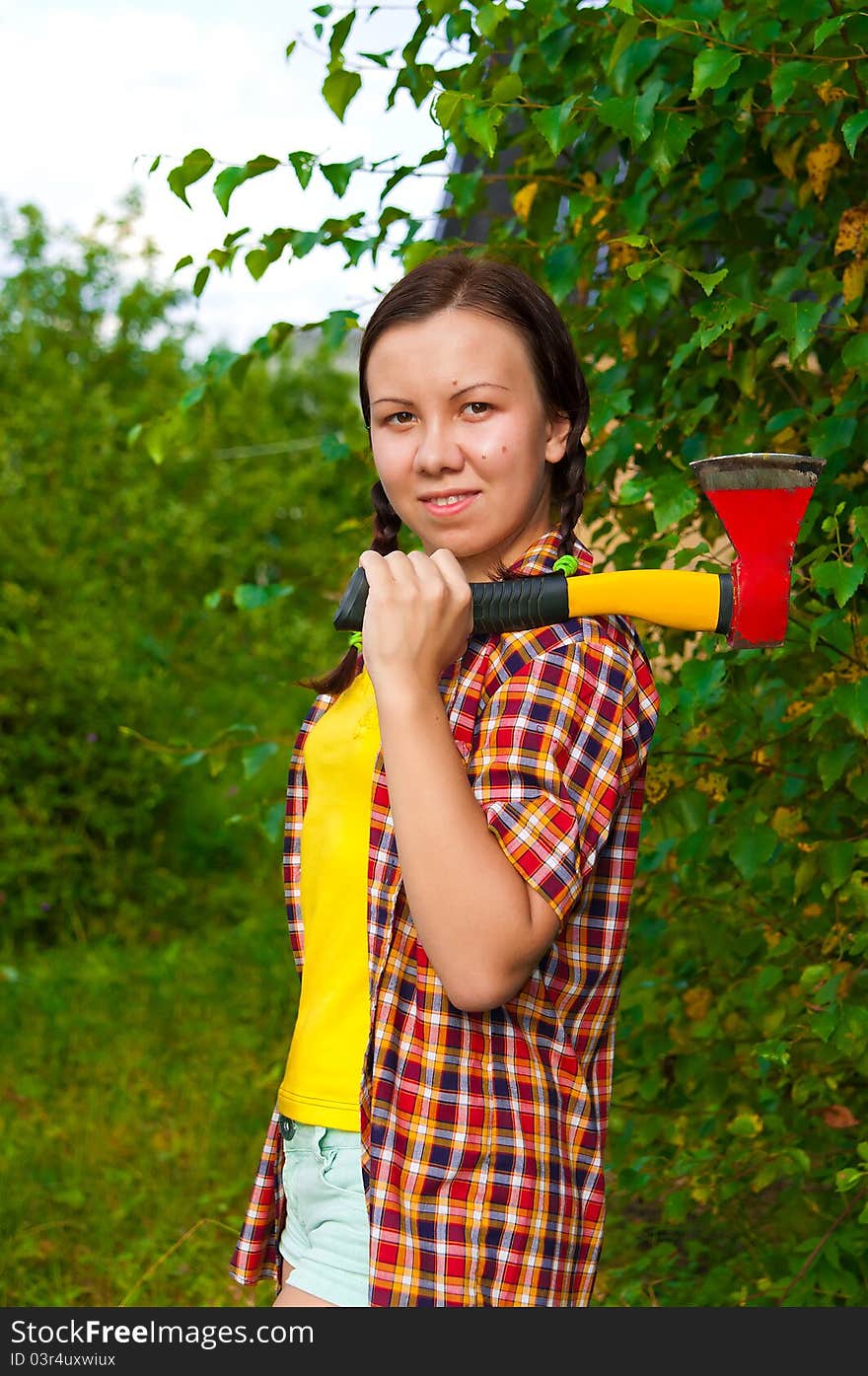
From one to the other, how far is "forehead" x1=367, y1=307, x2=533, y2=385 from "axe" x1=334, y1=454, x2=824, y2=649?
0.23m

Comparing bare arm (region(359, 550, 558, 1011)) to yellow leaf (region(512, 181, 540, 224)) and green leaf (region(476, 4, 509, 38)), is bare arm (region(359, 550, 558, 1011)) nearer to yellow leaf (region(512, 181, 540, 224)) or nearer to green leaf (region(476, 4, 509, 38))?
green leaf (region(476, 4, 509, 38))

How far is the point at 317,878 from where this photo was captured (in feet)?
5.22

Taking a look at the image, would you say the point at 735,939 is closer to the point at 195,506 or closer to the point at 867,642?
the point at 867,642

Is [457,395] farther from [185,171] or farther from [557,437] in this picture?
[185,171]

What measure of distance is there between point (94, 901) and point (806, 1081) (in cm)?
442

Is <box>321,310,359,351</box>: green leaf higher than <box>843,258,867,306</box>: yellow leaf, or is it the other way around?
<box>321,310,359,351</box>: green leaf

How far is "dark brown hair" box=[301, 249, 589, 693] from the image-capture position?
152 cm

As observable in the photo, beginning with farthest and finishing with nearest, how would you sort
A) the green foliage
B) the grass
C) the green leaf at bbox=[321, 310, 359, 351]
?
1. the green foliage
2. the grass
3. the green leaf at bbox=[321, 310, 359, 351]

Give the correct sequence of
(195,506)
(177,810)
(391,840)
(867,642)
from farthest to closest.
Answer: (195,506) → (177,810) → (867,642) → (391,840)

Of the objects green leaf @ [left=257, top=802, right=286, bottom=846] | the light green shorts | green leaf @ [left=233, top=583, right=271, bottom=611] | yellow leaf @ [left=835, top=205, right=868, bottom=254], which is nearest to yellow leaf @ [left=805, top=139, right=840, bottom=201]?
yellow leaf @ [left=835, top=205, right=868, bottom=254]

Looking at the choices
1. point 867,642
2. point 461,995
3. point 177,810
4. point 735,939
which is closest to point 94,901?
point 177,810

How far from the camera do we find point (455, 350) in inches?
58.4

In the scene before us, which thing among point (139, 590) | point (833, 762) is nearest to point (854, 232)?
point (833, 762)

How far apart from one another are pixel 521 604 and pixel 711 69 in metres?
0.78
